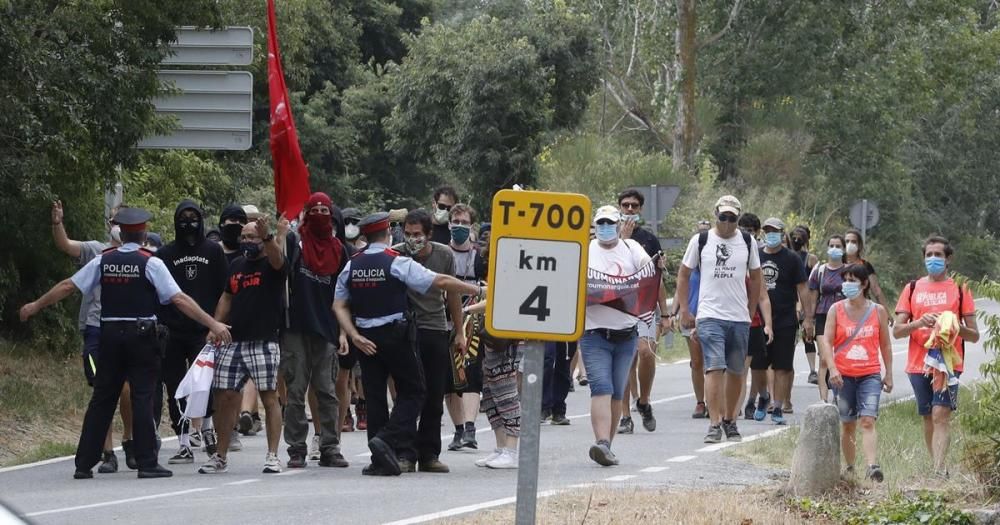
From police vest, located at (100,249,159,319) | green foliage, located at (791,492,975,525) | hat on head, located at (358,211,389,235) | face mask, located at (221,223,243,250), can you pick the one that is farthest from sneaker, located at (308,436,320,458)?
green foliage, located at (791,492,975,525)

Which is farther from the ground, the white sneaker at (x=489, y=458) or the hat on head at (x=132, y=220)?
the hat on head at (x=132, y=220)

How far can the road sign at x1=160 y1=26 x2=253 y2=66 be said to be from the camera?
18.2m

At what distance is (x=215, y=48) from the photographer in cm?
1825

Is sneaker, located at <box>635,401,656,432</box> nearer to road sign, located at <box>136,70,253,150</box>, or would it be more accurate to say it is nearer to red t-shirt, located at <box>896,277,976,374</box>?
red t-shirt, located at <box>896,277,976,374</box>

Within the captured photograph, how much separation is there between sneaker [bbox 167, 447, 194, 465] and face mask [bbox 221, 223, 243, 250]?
1.61 metres

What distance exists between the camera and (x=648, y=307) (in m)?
14.2

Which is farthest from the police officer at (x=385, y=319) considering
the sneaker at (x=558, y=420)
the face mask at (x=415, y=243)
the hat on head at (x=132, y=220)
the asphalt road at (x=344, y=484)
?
the sneaker at (x=558, y=420)

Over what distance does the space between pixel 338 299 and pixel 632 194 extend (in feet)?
11.6

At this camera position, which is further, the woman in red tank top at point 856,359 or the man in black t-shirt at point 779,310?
the man in black t-shirt at point 779,310

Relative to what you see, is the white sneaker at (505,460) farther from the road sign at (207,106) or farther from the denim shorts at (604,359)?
the road sign at (207,106)

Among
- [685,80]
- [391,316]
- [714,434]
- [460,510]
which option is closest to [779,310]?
[714,434]

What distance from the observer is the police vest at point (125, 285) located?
1165 cm

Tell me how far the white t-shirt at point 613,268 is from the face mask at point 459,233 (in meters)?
1.78

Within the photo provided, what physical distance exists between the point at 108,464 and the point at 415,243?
2774 millimetres
